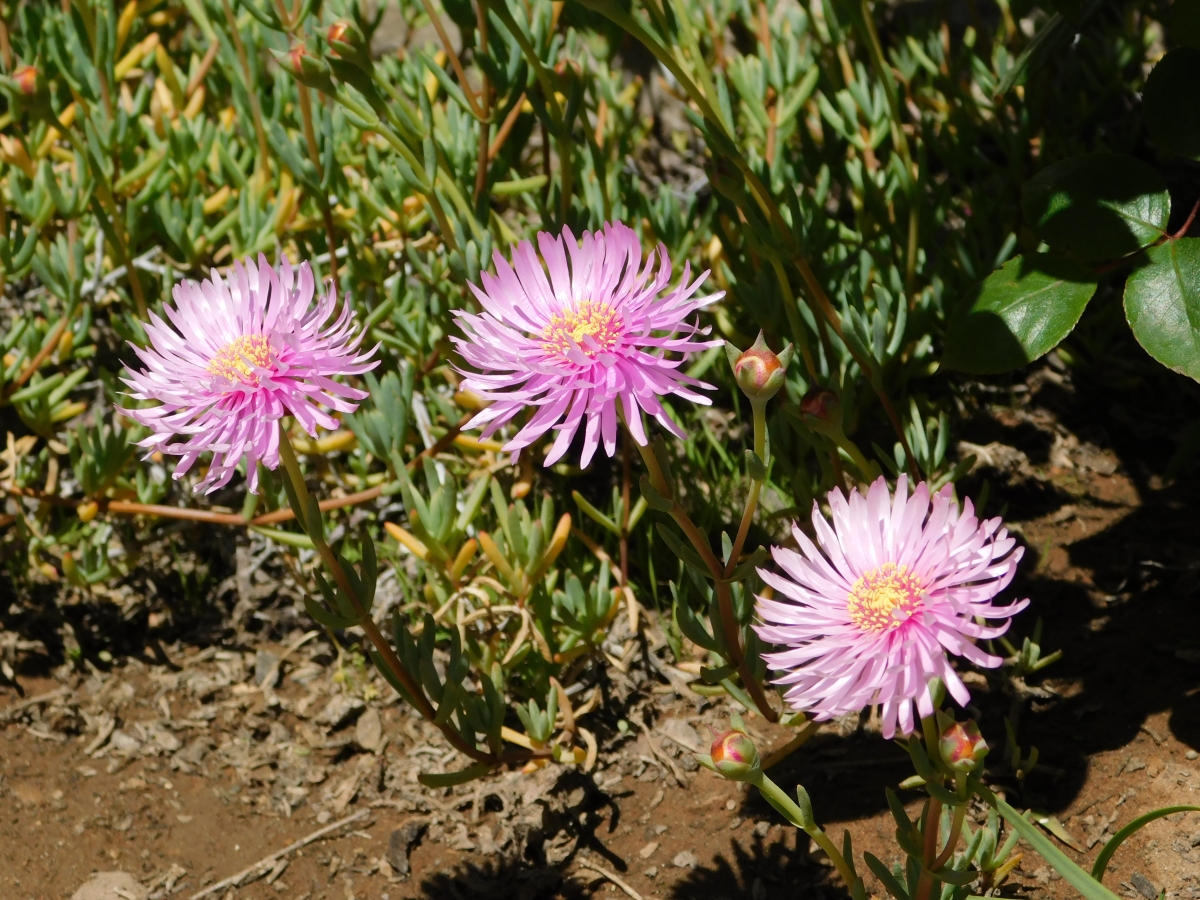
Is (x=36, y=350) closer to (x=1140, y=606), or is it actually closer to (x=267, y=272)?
(x=267, y=272)

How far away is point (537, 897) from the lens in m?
1.59

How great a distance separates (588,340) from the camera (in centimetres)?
122

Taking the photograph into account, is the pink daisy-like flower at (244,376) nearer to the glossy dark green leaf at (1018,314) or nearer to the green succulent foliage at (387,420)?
the green succulent foliage at (387,420)

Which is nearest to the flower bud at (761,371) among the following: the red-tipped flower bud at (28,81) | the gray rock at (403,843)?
the gray rock at (403,843)

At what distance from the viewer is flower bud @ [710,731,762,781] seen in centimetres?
112

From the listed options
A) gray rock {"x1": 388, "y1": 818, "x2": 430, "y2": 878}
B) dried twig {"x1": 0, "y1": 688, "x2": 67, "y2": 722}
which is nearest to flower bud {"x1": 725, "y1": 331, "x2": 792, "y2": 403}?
gray rock {"x1": 388, "y1": 818, "x2": 430, "y2": 878}

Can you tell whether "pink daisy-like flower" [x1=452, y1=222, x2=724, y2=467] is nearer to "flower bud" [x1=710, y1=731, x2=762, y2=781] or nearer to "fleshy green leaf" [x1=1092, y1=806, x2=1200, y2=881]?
"flower bud" [x1=710, y1=731, x2=762, y2=781]

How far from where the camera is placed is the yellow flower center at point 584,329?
48.9 inches

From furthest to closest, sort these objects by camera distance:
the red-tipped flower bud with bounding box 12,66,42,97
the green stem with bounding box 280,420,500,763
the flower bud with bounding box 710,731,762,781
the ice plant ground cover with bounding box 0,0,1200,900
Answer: the red-tipped flower bud with bounding box 12,66,42,97 → the green stem with bounding box 280,420,500,763 → the ice plant ground cover with bounding box 0,0,1200,900 → the flower bud with bounding box 710,731,762,781

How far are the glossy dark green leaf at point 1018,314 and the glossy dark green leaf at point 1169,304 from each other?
0.20 feet

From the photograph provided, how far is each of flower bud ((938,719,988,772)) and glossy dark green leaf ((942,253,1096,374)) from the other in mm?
554

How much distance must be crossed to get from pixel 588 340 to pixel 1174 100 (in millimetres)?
893

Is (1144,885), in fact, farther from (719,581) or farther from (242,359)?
(242,359)

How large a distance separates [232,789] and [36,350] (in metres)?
0.91
